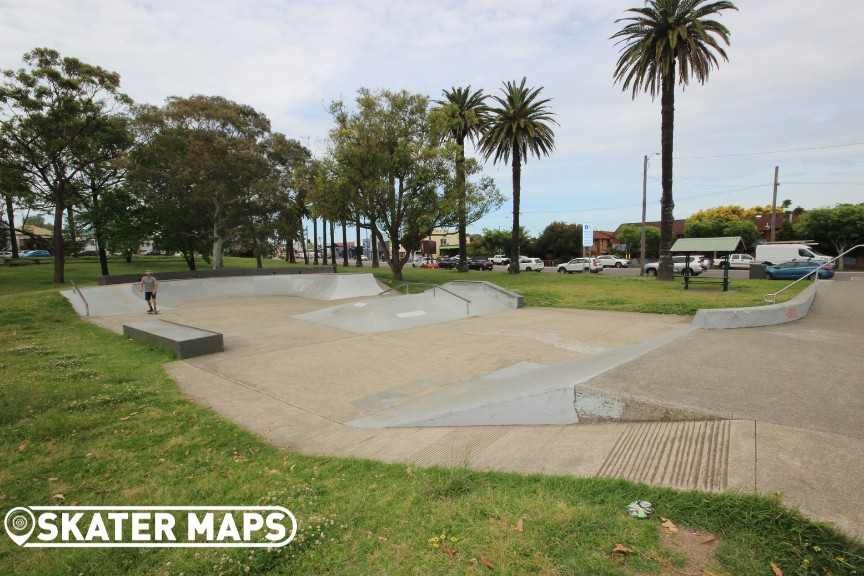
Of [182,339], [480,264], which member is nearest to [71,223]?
[182,339]

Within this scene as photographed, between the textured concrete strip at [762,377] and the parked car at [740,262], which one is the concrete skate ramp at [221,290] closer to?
the textured concrete strip at [762,377]

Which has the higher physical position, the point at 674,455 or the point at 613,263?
the point at 613,263

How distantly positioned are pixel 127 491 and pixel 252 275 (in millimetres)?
23892

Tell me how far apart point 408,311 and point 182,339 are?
265 inches

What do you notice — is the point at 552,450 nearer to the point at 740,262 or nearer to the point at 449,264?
the point at 740,262

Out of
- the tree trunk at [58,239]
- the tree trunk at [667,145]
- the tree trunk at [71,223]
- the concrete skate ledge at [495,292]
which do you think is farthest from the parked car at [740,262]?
the tree trunk at [71,223]

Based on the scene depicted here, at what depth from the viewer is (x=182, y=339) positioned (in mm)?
8953

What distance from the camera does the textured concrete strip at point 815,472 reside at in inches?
101

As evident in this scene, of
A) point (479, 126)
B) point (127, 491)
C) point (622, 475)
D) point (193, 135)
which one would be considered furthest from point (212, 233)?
point (622, 475)

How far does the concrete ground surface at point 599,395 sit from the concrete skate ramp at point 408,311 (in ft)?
2.63

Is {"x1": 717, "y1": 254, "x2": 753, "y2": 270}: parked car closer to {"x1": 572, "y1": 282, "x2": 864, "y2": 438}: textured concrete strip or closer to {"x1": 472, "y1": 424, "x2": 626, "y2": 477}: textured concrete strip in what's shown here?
{"x1": 572, "y1": 282, "x2": 864, "y2": 438}: textured concrete strip

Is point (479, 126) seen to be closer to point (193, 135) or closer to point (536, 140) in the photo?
point (536, 140)

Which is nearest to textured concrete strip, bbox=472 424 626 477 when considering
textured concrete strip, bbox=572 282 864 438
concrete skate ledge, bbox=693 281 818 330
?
textured concrete strip, bbox=572 282 864 438

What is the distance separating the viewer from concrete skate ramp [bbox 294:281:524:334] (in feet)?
41.1
